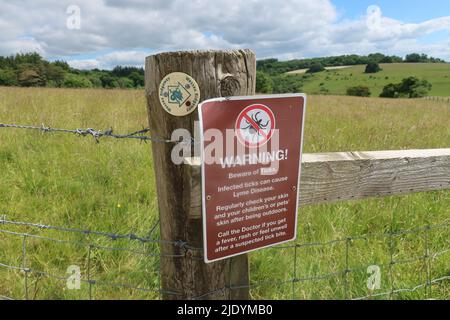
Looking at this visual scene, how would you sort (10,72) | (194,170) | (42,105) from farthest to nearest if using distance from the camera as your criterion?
(10,72), (42,105), (194,170)

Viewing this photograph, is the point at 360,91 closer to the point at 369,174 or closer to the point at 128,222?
the point at 128,222

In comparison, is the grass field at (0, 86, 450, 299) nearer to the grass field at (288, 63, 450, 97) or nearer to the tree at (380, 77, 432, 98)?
the grass field at (288, 63, 450, 97)

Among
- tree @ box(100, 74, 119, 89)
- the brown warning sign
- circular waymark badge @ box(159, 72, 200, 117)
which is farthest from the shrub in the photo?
circular waymark badge @ box(159, 72, 200, 117)

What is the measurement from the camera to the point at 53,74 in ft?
92.9

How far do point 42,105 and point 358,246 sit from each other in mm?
6541

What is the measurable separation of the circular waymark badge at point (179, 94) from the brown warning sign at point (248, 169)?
0.07m

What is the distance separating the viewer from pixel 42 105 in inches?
280

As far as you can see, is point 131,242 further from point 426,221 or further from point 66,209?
point 426,221

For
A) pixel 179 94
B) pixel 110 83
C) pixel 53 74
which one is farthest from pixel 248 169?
pixel 53 74

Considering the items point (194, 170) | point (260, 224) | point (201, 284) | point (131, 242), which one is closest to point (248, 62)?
point (194, 170)

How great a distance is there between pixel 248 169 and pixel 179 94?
392 mm

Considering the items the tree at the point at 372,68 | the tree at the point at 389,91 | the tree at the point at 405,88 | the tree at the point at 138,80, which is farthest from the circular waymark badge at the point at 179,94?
the tree at the point at 372,68

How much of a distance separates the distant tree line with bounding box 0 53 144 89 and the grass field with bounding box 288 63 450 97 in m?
35.7

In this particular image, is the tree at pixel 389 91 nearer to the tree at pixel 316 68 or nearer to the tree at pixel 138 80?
the tree at pixel 316 68
